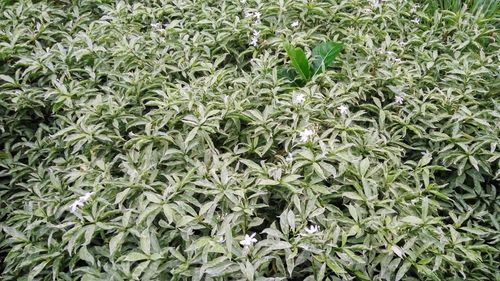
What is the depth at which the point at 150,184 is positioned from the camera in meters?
1.85

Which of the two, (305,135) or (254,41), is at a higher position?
(305,135)

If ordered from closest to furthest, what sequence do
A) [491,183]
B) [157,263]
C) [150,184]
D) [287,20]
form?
[157,263], [150,184], [491,183], [287,20]

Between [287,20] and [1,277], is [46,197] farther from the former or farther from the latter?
[287,20]

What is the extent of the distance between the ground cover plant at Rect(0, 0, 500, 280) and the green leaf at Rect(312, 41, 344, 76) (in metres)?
0.07

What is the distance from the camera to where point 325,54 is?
246 cm

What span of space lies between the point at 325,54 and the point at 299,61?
0.14 metres

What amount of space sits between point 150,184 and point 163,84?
0.62m

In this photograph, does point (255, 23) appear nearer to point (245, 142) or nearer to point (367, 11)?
point (367, 11)

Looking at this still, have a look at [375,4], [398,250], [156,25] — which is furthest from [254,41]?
[398,250]

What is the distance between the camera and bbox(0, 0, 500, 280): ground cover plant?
169cm

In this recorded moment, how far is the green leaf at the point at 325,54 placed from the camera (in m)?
2.45

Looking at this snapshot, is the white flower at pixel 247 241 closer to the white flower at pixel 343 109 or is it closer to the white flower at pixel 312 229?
the white flower at pixel 312 229

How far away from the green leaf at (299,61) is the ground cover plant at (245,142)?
0.9 inches

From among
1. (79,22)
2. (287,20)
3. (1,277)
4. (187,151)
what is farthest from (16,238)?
(287,20)
